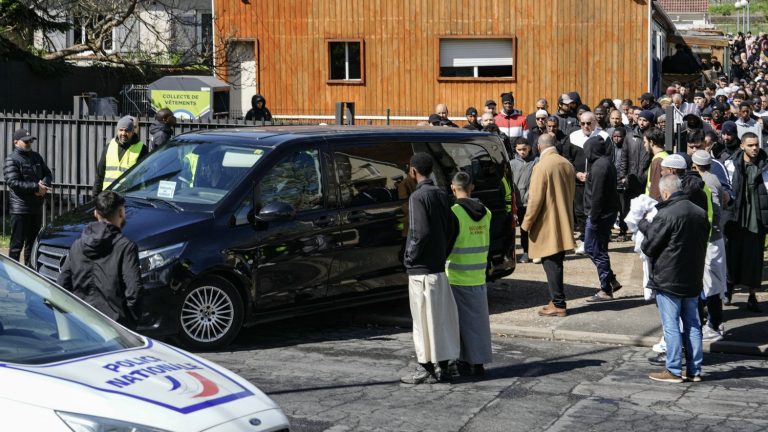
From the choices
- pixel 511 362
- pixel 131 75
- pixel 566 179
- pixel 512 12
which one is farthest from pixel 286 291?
pixel 131 75

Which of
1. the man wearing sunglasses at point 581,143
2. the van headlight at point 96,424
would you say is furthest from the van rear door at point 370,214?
the van headlight at point 96,424

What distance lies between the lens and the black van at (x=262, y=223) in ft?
32.5

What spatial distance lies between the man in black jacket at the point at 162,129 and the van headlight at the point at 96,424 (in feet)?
31.3

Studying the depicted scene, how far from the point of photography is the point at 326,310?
36.0ft

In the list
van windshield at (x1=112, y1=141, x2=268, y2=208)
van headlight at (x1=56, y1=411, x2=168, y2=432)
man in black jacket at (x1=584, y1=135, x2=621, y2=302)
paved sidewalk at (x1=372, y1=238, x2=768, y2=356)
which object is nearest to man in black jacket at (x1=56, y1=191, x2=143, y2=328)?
van windshield at (x1=112, y1=141, x2=268, y2=208)

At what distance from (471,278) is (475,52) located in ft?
69.2

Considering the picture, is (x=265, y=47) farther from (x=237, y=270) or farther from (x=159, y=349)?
(x=159, y=349)

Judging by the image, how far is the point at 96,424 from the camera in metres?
4.73

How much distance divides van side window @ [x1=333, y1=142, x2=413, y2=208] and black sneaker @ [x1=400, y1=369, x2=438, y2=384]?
2421 mm

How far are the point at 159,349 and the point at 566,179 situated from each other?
22.2ft

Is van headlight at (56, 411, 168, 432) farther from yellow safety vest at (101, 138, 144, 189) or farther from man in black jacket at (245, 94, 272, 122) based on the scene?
man in black jacket at (245, 94, 272, 122)

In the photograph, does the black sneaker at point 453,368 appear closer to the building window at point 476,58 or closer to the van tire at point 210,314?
the van tire at point 210,314

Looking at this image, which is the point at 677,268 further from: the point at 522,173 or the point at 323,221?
the point at 522,173

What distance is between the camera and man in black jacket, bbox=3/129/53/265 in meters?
13.4
